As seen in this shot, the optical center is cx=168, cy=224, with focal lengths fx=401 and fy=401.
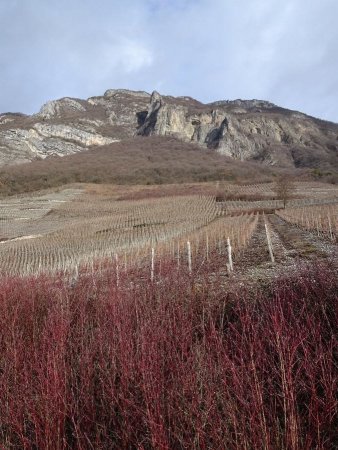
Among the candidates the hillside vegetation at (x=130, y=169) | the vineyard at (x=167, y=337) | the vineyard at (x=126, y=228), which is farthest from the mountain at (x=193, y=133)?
the vineyard at (x=167, y=337)

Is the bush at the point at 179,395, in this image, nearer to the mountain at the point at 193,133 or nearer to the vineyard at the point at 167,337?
the vineyard at the point at 167,337

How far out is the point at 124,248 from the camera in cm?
2605

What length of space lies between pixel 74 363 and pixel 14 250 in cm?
2657

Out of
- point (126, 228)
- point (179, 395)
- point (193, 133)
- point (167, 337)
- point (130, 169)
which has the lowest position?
point (126, 228)

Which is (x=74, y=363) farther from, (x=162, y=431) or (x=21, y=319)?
(x=21, y=319)

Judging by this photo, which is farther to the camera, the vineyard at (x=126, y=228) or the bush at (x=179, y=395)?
the vineyard at (x=126, y=228)

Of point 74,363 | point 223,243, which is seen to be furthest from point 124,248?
point 74,363

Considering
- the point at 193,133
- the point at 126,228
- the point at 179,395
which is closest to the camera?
the point at 179,395

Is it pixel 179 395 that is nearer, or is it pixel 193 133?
pixel 179 395

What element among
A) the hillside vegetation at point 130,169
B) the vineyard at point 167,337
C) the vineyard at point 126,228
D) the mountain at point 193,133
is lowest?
the vineyard at point 126,228

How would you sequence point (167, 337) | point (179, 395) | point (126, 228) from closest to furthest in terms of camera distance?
point (179, 395)
point (167, 337)
point (126, 228)

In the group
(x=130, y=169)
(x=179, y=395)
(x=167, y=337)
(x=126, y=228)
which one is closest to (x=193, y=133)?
(x=130, y=169)

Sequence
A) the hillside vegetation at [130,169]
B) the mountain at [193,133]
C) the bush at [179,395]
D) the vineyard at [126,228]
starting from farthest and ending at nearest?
the mountain at [193,133] < the hillside vegetation at [130,169] < the vineyard at [126,228] < the bush at [179,395]

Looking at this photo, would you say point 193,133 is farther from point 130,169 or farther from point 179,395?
point 179,395
